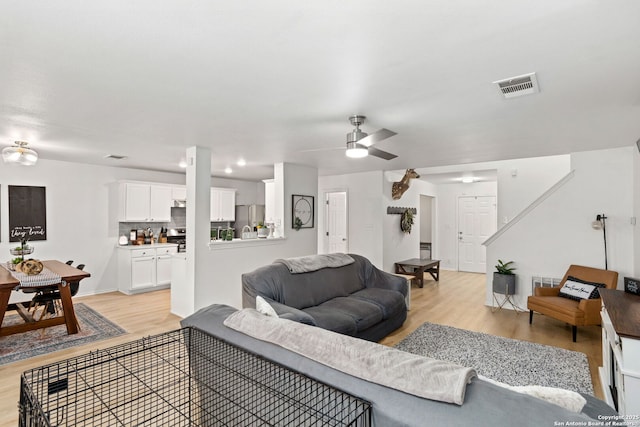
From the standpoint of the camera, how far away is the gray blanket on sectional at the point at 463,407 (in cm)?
96

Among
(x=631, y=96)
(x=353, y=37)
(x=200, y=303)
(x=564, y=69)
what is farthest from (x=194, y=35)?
(x=200, y=303)

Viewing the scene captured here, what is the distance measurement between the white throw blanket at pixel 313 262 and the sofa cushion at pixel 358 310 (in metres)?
0.44

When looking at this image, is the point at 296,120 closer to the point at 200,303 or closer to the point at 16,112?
the point at 16,112

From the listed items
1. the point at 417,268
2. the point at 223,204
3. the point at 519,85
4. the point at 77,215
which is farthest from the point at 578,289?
the point at 77,215

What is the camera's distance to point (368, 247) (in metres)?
6.79

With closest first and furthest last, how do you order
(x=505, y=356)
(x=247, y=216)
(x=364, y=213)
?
1. (x=505, y=356)
2. (x=364, y=213)
3. (x=247, y=216)

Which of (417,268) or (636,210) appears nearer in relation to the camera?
(636,210)

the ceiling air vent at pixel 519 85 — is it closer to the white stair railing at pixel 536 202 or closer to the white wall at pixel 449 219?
the white stair railing at pixel 536 202

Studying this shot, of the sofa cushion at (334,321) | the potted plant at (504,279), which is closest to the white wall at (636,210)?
the potted plant at (504,279)

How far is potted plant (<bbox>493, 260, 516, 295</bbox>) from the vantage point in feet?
16.5

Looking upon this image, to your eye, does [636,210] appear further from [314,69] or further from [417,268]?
[314,69]

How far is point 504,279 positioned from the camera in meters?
5.05

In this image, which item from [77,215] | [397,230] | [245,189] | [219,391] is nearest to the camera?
[219,391]

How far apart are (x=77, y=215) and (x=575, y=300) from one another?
A: 762cm
